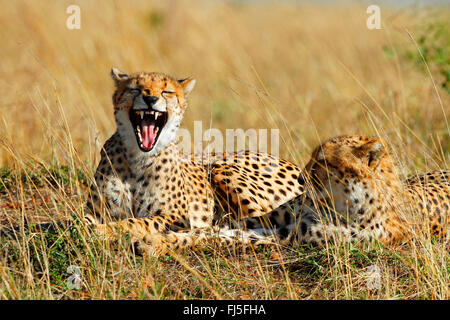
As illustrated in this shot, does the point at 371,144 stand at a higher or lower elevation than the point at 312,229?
higher

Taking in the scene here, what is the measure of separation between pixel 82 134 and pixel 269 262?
347 cm

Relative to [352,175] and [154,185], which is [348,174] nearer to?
[352,175]

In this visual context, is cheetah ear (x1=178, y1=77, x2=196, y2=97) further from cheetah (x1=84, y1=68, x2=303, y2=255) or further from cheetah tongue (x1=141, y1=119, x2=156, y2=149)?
cheetah tongue (x1=141, y1=119, x2=156, y2=149)

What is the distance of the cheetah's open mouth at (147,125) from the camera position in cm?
367

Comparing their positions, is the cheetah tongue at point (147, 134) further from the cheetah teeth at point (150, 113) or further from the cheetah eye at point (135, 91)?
the cheetah eye at point (135, 91)

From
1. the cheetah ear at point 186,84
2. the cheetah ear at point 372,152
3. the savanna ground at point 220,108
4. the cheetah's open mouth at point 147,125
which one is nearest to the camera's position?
the savanna ground at point 220,108

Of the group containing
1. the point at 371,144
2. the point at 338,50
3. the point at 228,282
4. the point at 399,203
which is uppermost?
the point at 338,50

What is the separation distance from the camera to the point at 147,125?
12.2 feet

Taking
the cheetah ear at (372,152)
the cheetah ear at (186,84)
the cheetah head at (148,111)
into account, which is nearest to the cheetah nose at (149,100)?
the cheetah head at (148,111)

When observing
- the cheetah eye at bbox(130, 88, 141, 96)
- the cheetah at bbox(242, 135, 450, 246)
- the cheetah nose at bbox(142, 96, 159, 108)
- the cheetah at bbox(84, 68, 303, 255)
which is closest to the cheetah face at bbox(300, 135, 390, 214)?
the cheetah at bbox(242, 135, 450, 246)

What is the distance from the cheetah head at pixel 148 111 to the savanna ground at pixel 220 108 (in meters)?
0.29

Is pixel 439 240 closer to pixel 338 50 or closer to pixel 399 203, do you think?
pixel 399 203
